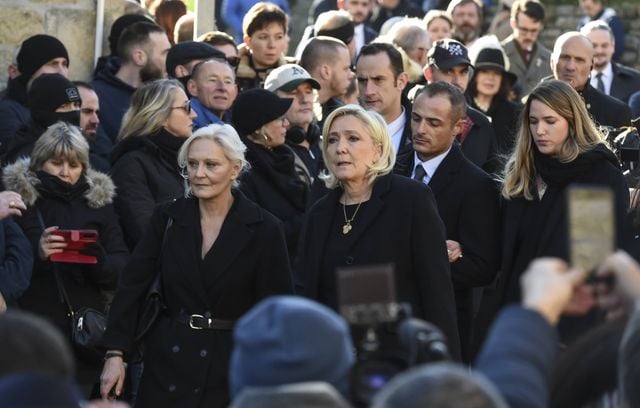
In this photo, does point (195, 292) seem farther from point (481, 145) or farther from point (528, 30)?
point (528, 30)

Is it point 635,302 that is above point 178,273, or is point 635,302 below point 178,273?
above

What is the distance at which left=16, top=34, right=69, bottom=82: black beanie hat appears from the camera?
1065cm

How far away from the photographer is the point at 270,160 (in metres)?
9.62

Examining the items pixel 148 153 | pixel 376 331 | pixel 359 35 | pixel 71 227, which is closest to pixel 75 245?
pixel 71 227

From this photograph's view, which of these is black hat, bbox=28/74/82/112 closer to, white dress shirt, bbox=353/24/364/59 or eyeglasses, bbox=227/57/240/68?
eyeglasses, bbox=227/57/240/68

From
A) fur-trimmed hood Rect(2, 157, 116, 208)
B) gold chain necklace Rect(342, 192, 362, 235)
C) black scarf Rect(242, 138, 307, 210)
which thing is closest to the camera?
gold chain necklace Rect(342, 192, 362, 235)

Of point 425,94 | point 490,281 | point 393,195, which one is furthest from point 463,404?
point 425,94

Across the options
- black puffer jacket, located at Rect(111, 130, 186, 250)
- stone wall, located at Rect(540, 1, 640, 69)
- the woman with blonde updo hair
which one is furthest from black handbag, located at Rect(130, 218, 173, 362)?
stone wall, located at Rect(540, 1, 640, 69)

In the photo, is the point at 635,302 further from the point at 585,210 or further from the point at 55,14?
the point at 55,14

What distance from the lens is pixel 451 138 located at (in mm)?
9305

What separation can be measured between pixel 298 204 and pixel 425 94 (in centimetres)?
96

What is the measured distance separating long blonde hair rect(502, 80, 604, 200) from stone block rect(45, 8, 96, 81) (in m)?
4.13

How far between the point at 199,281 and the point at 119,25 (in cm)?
411

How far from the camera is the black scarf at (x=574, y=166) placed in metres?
8.62
